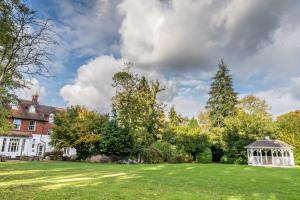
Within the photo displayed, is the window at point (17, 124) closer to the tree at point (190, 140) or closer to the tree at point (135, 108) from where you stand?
the tree at point (135, 108)

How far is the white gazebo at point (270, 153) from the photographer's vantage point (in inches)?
1157

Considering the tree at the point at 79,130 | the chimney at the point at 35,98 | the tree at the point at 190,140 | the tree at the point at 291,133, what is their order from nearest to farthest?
1. the tree at the point at 79,130
2. the tree at the point at 291,133
3. the tree at the point at 190,140
4. the chimney at the point at 35,98

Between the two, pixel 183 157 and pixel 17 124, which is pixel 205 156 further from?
pixel 17 124

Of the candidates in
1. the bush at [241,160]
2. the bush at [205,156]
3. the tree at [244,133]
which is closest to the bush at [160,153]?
the bush at [205,156]

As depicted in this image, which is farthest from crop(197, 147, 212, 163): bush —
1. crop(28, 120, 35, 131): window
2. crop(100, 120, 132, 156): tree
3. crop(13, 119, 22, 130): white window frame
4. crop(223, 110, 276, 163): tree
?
crop(13, 119, 22, 130): white window frame

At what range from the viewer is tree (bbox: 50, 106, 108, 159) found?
2952cm

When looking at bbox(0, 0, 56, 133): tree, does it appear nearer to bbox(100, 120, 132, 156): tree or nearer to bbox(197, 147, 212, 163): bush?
bbox(100, 120, 132, 156): tree

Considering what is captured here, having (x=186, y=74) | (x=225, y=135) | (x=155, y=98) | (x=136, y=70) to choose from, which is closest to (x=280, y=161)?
(x=225, y=135)

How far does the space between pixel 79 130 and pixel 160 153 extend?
11.0 m

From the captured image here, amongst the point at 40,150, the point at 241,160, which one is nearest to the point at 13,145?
the point at 40,150

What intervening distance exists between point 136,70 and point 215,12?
69.4 feet

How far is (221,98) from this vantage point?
148ft

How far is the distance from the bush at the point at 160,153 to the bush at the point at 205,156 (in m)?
4.50

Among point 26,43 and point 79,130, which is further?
point 79,130
